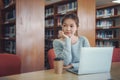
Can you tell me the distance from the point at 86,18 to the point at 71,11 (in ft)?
1.25

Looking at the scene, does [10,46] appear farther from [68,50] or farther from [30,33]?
[68,50]

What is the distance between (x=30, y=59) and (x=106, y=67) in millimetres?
2079

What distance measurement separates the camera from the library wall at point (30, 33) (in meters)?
3.41

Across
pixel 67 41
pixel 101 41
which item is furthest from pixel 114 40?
pixel 67 41

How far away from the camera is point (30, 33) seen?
350 centimetres

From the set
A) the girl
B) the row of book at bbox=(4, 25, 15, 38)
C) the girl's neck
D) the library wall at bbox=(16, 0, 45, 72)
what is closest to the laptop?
the girl

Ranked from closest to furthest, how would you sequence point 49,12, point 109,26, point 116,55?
point 116,55, point 49,12, point 109,26

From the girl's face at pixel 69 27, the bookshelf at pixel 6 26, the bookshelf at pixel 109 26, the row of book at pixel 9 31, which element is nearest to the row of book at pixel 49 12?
the bookshelf at pixel 6 26

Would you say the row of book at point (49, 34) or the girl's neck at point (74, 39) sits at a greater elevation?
the row of book at point (49, 34)

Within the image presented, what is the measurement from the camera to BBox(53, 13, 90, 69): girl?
184 centimetres

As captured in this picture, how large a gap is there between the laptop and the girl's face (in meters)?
0.51

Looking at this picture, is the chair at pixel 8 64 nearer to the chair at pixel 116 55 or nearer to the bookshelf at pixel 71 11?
the chair at pixel 116 55

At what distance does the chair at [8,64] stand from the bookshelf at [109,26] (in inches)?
176

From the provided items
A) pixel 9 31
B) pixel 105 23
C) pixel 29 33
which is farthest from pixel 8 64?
pixel 105 23
